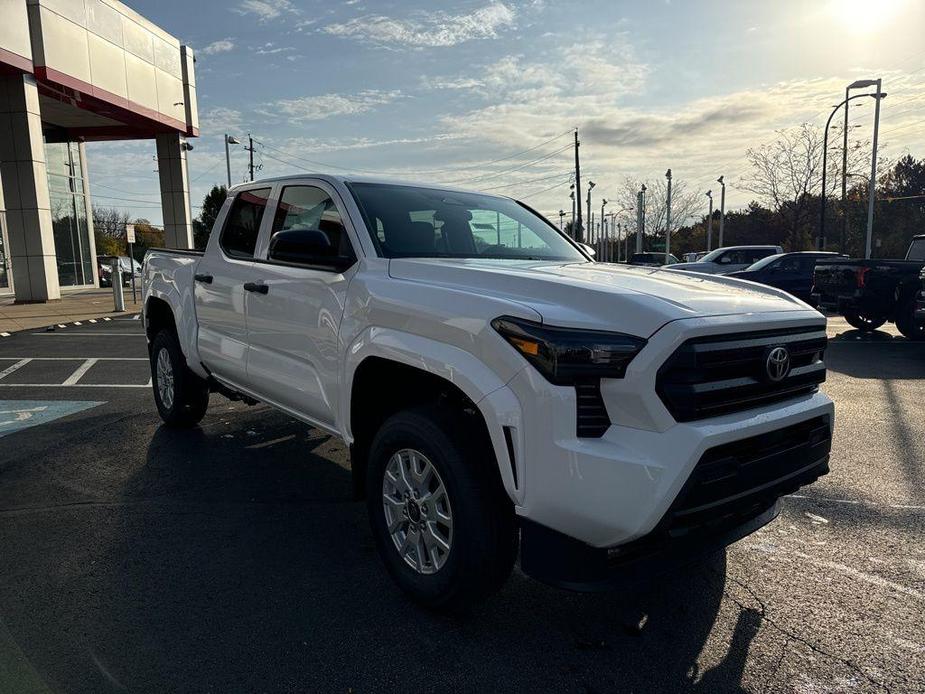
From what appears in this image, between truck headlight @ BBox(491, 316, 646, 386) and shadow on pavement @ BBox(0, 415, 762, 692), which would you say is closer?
truck headlight @ BBox(491, 316, 646, 386)

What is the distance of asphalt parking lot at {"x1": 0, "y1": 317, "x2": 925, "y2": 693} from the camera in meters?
2.52

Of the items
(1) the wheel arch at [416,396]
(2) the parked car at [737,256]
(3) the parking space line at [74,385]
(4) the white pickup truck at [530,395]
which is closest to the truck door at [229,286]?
(4) the white pickup truck at [530,395]

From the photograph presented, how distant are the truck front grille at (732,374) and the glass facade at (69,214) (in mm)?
28788

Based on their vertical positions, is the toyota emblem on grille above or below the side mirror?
below

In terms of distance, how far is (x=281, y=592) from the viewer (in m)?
3.12

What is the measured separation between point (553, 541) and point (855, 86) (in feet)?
97.0

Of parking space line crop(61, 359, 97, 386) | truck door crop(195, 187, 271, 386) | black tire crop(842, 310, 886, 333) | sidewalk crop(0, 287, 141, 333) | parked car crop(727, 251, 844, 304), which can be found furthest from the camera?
parked car crop(727, 251, 844, 304)

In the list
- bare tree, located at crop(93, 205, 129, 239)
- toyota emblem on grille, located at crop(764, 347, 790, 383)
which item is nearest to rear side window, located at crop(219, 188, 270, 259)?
toyota emblem on grille, located at crop(764, 347, 790, 383)

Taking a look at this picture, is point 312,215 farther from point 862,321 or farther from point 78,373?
point 862,321

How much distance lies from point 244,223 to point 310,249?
1523 millimetres

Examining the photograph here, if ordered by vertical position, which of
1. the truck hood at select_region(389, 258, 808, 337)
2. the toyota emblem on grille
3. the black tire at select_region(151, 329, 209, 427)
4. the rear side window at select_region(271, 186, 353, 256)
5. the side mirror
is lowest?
the black tire at select_region(151, 329, 209, 427)

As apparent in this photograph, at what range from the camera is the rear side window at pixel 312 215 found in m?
3.63

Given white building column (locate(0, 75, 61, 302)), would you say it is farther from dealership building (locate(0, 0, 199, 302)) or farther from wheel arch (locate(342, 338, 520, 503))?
wheel arch (locate(342, 338, 520, 503))

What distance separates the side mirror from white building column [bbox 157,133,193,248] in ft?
80.2
